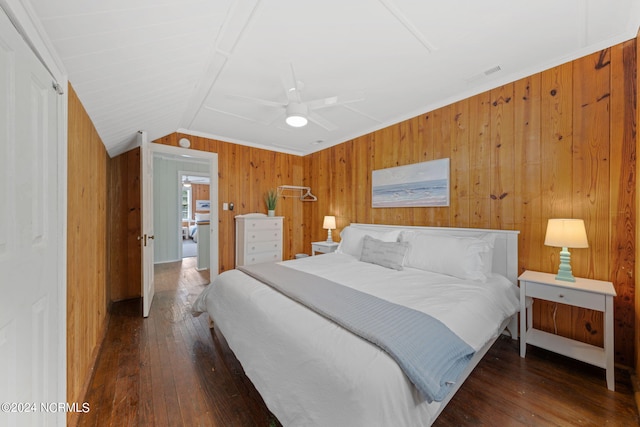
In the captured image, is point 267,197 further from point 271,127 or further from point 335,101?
point 335,101

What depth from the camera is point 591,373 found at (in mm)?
1855

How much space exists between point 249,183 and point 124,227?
195cm

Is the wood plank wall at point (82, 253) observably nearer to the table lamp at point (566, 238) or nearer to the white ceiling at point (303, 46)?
the white ceiling at point (303, 46)

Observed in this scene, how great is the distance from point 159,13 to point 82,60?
1.74 ft

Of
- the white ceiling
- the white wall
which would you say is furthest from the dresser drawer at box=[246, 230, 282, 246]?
the white wall

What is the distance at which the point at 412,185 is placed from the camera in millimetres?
3260

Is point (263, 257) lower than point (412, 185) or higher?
lower

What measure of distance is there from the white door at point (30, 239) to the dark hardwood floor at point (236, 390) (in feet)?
1.58

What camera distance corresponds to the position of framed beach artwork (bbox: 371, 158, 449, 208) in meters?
2.98

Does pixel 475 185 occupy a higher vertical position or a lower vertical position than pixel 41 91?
lower

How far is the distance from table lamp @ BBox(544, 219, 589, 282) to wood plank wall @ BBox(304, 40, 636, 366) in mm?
247

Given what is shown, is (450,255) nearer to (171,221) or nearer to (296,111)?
(296,111)

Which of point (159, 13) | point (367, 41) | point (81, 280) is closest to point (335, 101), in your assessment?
point (367, 41)

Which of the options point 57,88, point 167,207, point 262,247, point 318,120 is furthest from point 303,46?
point 167,207
